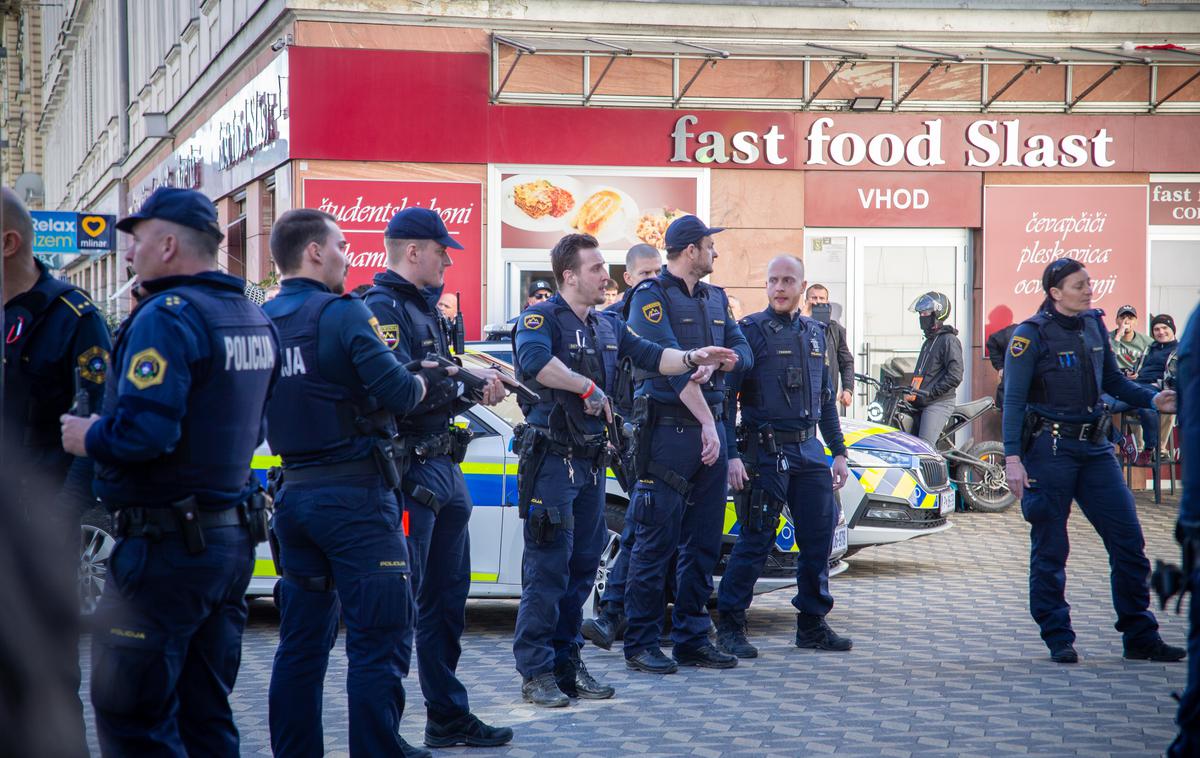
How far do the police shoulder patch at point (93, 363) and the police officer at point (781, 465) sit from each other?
3644mm

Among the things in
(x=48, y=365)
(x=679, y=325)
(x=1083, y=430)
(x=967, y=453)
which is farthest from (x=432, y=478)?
(x=967, y=453)

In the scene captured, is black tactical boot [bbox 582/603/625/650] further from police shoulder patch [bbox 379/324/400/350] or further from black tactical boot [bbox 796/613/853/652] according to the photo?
police shoulder patch [bbox 379/324/400/350]

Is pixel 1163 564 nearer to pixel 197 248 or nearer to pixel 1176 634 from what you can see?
pixel 197 248

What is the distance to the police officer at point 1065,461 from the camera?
737cm

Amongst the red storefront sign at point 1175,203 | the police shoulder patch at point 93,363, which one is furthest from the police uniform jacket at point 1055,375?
the red storefront sign at point 1175,203

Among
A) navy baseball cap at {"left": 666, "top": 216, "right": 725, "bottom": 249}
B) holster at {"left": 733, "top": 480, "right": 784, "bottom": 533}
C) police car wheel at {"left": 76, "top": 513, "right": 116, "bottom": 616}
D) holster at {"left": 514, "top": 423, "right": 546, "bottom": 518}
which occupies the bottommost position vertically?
police car wheel at {"left": 76, "top": 513, "right": 116, "bottom": 616}

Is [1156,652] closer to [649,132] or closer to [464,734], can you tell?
[464,734]

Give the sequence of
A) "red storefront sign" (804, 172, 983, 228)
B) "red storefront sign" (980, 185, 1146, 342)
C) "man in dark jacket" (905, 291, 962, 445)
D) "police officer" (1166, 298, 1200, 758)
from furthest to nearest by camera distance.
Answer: "red storefront sign" (980, 185, 1146, 342) → "red storefront sign" (804, 172, 983, 228) → "man in dark jacket" (905, 291, 962, 445) → "police officer" (1166, 298, 1200, 758)

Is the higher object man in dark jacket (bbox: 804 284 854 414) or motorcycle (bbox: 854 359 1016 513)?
man in dark jacket (bbox: 804 284 854 414)

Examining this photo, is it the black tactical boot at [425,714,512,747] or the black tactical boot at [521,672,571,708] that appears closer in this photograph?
the black tactical boot at [425,714,512,747]

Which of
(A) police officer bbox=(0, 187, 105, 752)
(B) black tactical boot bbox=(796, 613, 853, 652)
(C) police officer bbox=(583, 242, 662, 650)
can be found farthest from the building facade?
(A) police officer bbox=(0, 187, 105, 752)

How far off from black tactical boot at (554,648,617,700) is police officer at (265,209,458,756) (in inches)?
73.1

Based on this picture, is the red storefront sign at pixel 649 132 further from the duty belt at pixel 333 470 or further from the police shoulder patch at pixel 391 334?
the duty belt at pixel 333 470

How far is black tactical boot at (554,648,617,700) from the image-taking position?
6.61 meters
